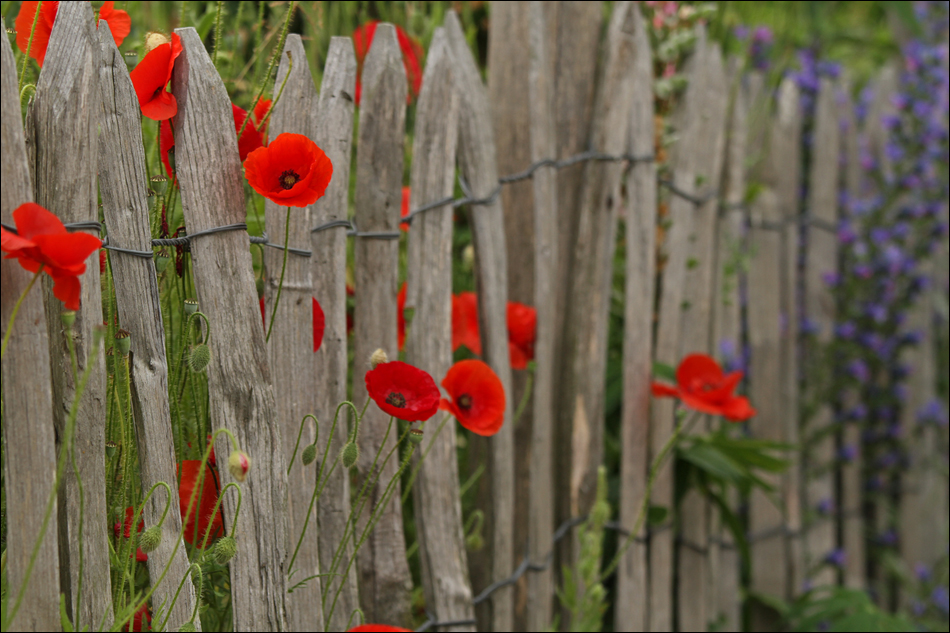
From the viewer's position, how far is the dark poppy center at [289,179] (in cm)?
101

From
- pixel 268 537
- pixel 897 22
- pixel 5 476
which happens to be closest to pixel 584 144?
pixel 268 537

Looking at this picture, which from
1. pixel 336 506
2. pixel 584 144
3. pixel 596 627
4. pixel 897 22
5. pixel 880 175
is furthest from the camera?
pixel 897 22

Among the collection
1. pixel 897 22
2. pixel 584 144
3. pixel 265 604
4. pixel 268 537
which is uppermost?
pixel 897 22

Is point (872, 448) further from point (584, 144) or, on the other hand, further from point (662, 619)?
point (584, 144)

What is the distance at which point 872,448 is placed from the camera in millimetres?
3012

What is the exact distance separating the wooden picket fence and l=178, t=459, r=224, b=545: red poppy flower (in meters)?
0.04

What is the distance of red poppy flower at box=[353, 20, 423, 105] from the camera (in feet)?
5.57

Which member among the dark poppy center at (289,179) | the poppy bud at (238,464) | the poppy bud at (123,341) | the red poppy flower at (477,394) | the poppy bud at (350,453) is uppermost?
the dark poppy center at (289,179)

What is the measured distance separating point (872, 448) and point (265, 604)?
2718 mm

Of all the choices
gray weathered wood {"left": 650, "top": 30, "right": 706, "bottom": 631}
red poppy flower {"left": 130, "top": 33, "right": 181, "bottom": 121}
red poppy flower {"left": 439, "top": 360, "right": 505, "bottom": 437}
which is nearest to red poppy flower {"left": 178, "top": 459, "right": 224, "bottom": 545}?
red poppy flower {"left": 439, "top": 360, "right": 505, "bottom": 437}

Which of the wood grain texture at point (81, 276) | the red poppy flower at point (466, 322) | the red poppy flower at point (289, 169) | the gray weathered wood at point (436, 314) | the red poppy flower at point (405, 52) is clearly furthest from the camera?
the red poppy flower at point (405, 52)

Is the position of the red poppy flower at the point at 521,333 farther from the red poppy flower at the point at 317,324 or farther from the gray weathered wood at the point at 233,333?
the gray weathered wood at the point at 233,333

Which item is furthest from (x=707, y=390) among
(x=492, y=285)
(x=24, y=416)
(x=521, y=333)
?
(x=24, y=416)

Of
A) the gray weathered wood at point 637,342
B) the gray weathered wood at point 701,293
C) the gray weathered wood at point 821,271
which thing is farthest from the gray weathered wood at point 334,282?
the gray weathered wood at point 821,271
